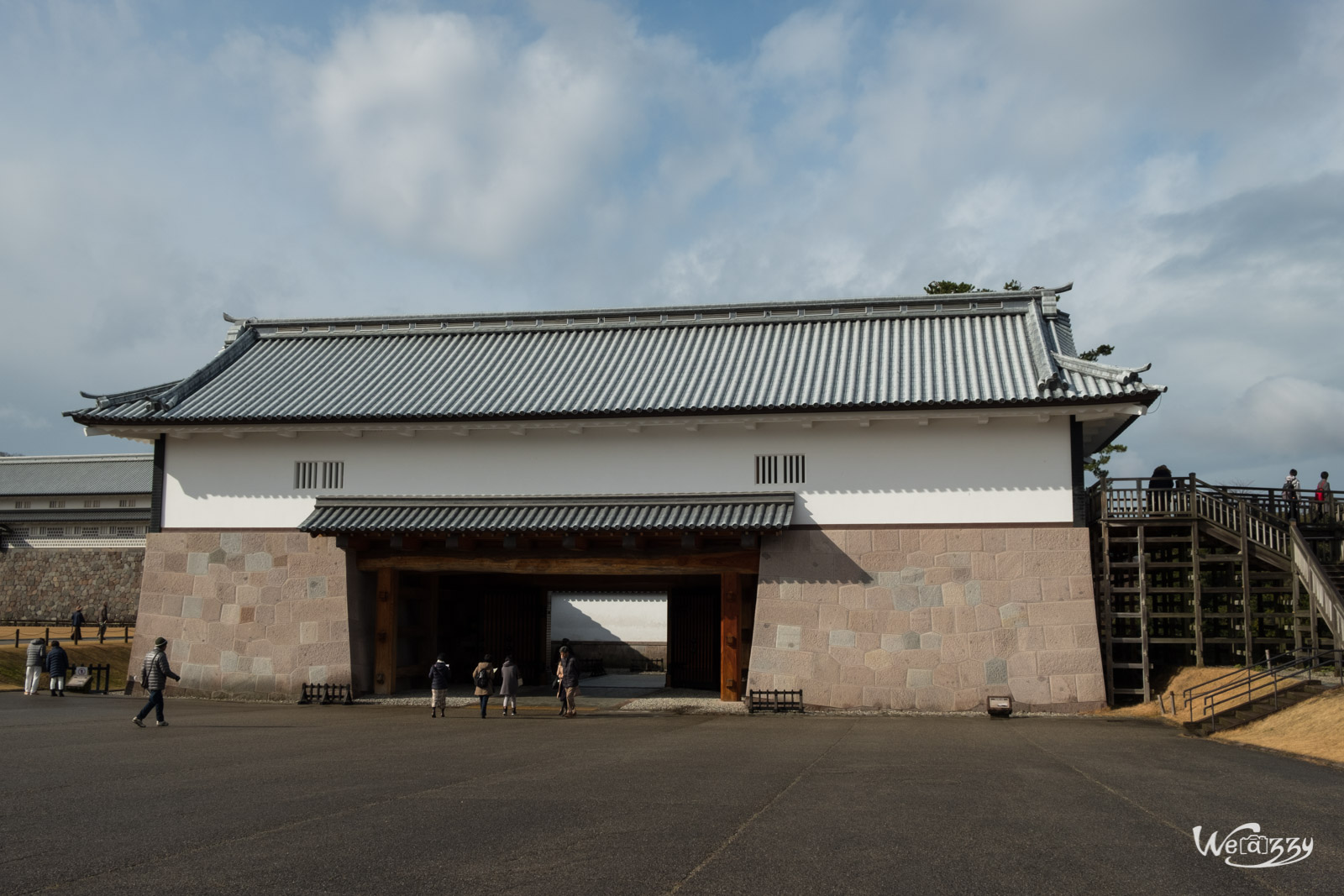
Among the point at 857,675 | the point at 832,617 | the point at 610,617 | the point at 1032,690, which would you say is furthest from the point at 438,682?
the point at 610,617

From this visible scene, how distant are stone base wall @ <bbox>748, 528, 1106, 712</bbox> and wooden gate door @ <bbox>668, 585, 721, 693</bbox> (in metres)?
6.38

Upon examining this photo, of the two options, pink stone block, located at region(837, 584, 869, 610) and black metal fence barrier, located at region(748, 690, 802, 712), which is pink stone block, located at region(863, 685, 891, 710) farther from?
pink stone block, located at region(837, 584, 869, 610)

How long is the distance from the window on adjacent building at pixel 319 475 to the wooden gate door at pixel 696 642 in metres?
9.61

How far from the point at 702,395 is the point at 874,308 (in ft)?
18.7

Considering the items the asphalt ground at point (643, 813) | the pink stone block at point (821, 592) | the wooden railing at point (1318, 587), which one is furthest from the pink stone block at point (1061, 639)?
the pink stone block at point (821, 592)

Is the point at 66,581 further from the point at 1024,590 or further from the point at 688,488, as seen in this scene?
the point at 1024,590

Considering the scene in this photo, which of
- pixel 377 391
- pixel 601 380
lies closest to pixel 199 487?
pixel 377 391

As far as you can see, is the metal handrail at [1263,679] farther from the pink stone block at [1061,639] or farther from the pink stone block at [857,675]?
the pink stone block at [857,675]

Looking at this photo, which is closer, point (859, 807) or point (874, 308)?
point (859, 807)

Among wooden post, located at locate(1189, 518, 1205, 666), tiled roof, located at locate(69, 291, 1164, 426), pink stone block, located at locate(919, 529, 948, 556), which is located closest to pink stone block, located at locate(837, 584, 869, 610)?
pink stone block, located at locate(919, 529, 948, 556)

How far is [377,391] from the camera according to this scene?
81.5 ft

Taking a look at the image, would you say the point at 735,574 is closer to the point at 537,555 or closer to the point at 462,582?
the point at 537,555

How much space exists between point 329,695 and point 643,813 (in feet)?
50.9

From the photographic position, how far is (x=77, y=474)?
42906 mm
